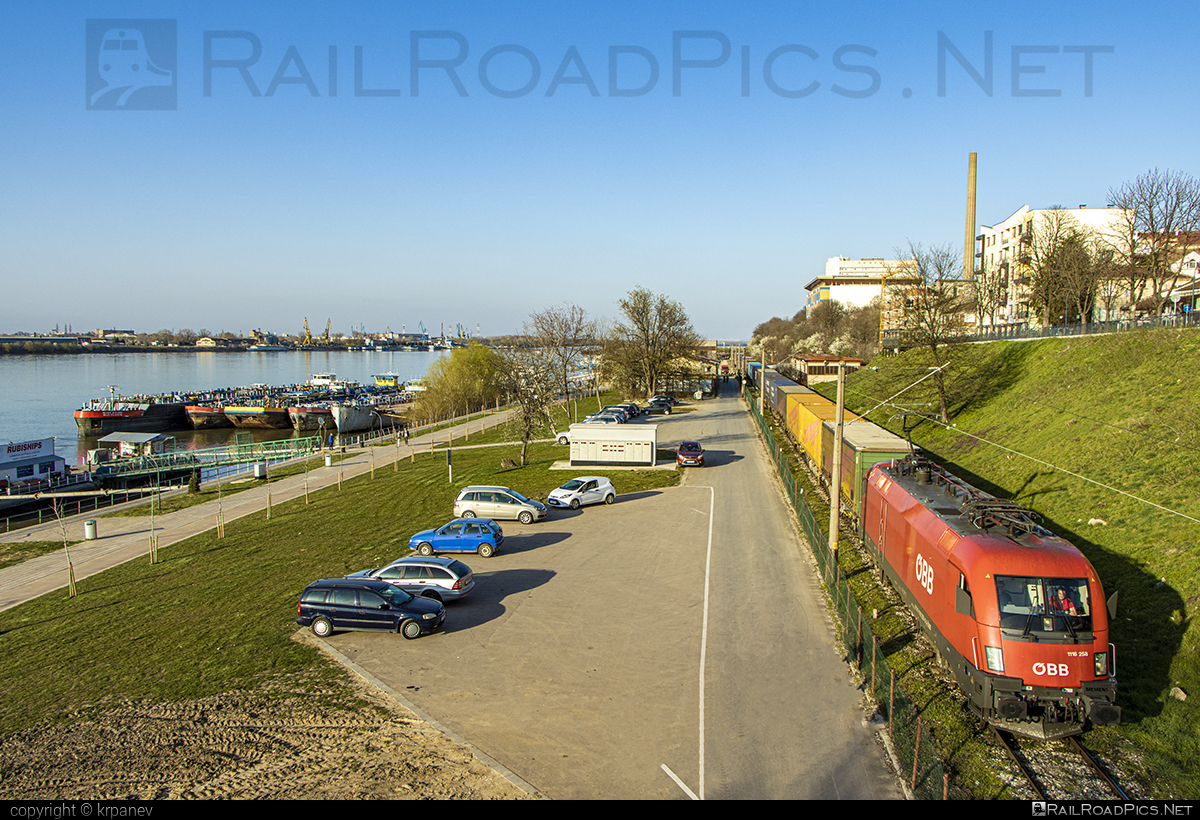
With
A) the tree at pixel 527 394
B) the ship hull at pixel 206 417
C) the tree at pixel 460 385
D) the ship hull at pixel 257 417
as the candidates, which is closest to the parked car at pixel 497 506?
the tree at pixel 527 394

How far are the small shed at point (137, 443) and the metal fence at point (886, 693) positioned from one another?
192 ft

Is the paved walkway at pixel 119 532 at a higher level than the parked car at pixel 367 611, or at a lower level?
lower

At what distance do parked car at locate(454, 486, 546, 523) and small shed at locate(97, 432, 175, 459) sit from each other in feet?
138

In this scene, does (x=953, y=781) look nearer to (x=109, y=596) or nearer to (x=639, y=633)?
(x=639, y=633)

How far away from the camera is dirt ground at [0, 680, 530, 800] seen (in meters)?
10.3

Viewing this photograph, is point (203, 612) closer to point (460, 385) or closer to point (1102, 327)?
point (1102, 327)

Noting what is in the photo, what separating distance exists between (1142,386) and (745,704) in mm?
24492

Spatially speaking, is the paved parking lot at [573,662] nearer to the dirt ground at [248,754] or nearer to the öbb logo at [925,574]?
the dirt ground at [248,754]

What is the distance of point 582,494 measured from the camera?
101 feet

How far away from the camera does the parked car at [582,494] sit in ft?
→ 100

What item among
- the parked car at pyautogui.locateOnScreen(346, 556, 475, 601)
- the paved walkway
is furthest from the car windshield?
the paved walkway

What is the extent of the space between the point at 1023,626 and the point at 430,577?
1456 centimetres

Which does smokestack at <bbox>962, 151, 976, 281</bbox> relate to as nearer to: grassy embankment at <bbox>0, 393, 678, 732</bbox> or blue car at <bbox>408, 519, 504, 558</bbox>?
grassy embankment at <bbox>0, 393, 678, 732</bbox>
